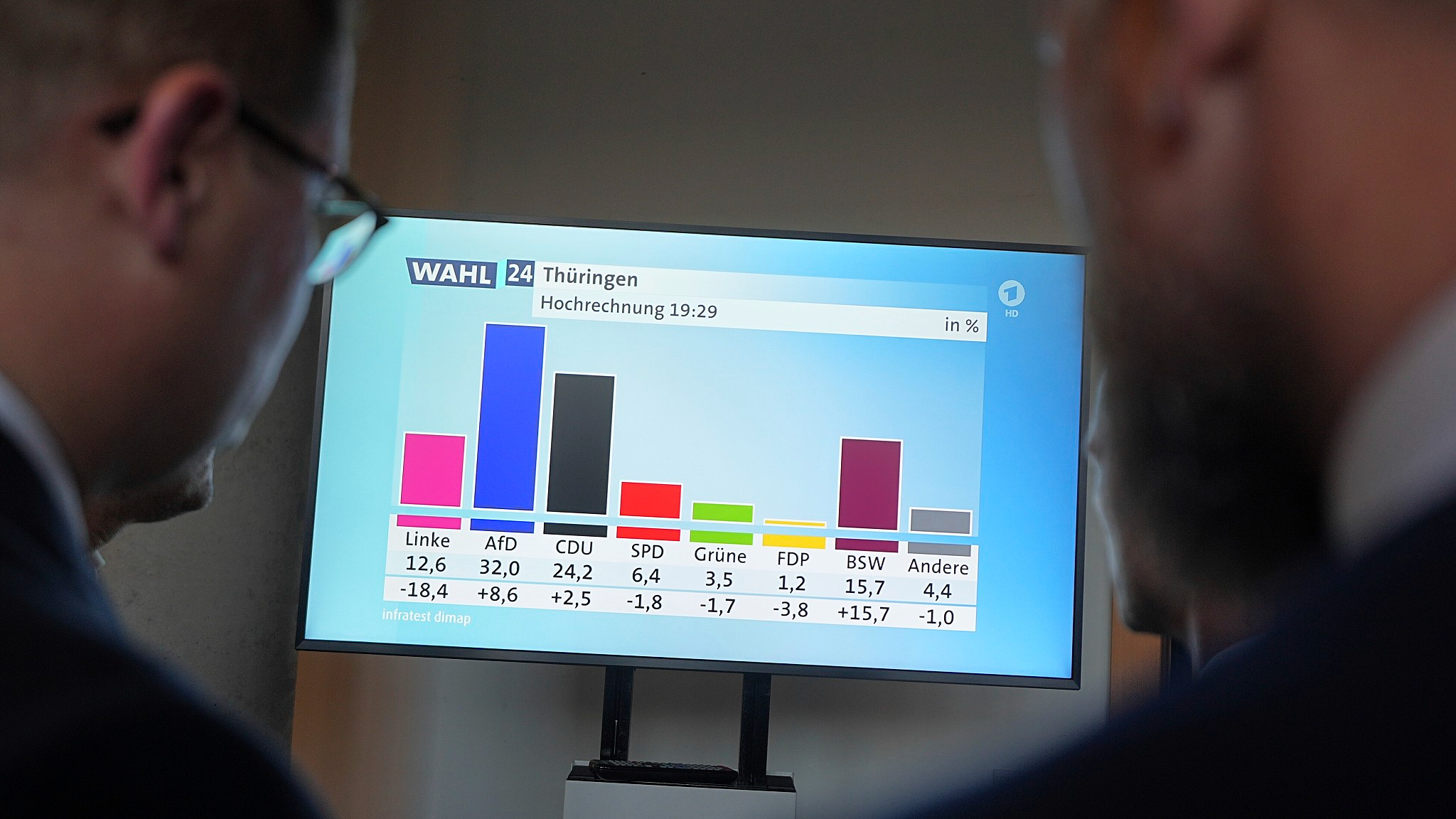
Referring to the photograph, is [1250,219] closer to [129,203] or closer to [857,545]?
[129,203]

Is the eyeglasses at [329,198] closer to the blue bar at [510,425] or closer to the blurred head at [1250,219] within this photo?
the blurred head at [1250,219]

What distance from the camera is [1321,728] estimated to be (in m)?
0.24

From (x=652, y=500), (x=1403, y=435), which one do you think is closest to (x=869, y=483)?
(x=652, y=500)

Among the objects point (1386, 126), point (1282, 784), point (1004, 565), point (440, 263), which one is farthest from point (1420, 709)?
point (440, 263)

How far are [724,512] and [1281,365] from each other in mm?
1300

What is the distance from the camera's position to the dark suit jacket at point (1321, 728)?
234 millimetres

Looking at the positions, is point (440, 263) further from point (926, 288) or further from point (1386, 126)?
point (1386, 126)

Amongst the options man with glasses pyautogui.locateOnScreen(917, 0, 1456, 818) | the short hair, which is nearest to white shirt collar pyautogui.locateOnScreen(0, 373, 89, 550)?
the short hair

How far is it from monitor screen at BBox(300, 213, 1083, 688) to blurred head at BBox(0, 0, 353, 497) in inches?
42.3

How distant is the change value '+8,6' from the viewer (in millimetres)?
1626

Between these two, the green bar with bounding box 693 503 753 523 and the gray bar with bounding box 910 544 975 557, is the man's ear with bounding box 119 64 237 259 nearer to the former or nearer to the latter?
the green bar with bounding box 693 503 753 523

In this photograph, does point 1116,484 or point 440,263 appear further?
point 440,263

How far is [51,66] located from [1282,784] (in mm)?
588

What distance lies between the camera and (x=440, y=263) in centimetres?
169
